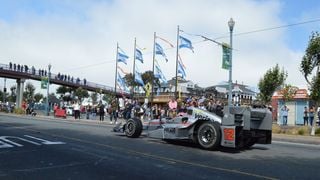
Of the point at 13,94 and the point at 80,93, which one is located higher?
the point at 13,94

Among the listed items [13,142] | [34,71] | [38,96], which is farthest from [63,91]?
[13,142]

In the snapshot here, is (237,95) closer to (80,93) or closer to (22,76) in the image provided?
(22,76)

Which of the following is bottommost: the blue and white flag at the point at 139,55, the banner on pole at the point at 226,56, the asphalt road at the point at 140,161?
the asphalt road at the point at 140,161

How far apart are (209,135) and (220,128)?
1.66ft

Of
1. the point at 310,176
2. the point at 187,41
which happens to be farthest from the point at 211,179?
the point at 187,41

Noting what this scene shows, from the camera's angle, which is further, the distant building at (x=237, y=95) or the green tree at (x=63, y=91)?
the green tree at (x=63, y=91)

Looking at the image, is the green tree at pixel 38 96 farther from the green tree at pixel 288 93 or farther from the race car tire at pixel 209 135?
the race car tire at pixel 209 135

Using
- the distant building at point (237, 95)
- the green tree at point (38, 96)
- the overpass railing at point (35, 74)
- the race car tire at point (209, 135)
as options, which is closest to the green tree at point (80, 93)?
the overpass railing at point (35, 74)

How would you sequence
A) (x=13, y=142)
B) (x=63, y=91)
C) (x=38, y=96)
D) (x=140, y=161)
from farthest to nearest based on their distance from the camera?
(x=38, y=96), (x=63, y=91), (x=13, y=142), (x=140, y=161)

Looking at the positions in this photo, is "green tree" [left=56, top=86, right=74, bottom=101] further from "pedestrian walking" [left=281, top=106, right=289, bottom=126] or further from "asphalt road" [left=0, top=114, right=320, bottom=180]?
"asphalt road" [left=0, top=114, right=320, bottom=180]

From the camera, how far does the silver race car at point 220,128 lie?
13.8m

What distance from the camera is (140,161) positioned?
1123 centimetres

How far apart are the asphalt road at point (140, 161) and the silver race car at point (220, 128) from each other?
0.35 meters

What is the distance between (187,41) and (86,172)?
33999 millimetres
